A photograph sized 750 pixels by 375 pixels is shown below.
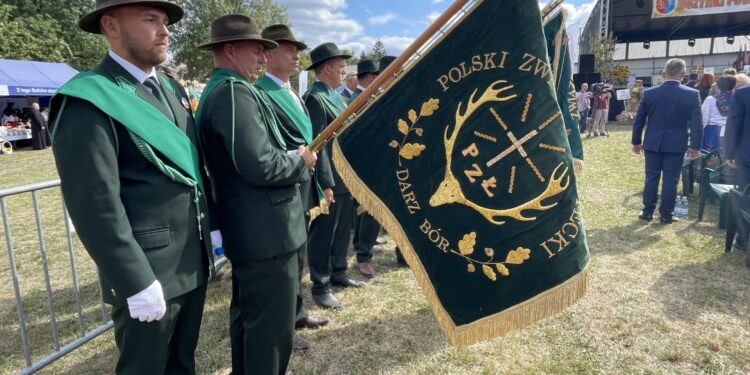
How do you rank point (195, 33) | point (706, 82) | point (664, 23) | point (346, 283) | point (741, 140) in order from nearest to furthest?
point (346, 283) → point (741, 140) → point (706, 82) → point (664, 23) → point (195, 33)

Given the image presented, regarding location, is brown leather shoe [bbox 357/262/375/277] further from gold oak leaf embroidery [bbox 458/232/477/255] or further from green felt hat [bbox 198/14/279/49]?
green felt hat [bbox 198/14/279/49]

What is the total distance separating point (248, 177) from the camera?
78.5 inches

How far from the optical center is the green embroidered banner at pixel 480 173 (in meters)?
2.21

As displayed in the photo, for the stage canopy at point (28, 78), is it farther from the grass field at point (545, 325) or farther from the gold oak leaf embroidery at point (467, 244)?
the gold oak leaf embroidery at point (467, 244)

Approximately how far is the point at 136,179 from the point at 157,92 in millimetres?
407

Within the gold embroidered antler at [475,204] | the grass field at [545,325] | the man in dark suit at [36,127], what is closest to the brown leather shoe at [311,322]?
the grass field at [545,325]

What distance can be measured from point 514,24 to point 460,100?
0.45 metres

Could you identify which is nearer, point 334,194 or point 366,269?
point 334,194

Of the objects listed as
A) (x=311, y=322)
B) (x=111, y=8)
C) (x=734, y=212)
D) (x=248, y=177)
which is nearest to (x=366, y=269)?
(x=311, y=322)

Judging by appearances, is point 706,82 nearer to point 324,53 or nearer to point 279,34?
point 324,53

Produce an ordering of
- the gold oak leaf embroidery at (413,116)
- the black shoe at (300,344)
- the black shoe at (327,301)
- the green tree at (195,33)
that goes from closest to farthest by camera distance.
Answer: the gold oak leaf embroidery at (413,116) → the black shoe at (300,344) → the black shoe at (327,301) → the green tree at (195,33)

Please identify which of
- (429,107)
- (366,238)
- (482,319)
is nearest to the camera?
(429,107)

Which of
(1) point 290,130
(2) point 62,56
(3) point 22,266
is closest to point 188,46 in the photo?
(2) point 62,56

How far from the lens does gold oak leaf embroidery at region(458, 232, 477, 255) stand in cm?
235
